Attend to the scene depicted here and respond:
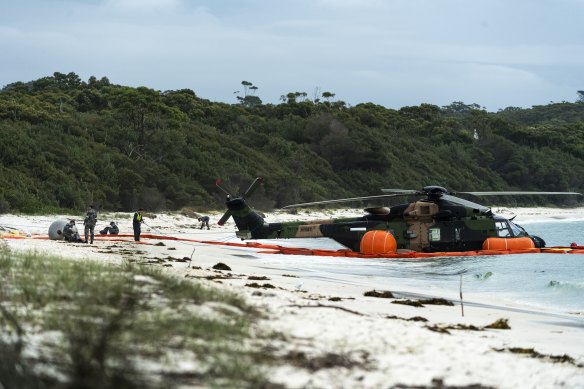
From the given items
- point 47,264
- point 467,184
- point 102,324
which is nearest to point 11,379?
point 102,324

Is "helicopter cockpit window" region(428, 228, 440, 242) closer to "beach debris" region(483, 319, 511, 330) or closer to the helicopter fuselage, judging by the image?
the helicopter fuselage

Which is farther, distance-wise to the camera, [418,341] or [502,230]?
[502,230]

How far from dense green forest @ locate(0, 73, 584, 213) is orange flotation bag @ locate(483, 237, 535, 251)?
75.2ft

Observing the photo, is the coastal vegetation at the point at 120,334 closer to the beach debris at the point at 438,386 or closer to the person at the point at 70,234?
the beach debris at the point at 438,386

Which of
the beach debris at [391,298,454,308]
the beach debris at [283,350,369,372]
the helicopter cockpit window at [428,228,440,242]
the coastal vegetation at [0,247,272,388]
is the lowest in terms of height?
the beach debris at [391,298,454,308]

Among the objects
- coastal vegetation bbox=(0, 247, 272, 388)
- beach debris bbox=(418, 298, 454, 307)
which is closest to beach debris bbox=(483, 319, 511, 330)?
beach debris bbox=(418, 298, 454, 307)

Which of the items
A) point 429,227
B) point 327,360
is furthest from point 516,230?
point 327,360

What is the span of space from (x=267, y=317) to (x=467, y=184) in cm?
7631

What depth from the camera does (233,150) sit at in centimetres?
6425

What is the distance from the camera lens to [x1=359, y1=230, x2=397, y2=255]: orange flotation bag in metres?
23.3

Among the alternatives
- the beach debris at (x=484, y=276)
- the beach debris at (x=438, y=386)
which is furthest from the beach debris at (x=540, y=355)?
the beach debris at (x=484, y=276)

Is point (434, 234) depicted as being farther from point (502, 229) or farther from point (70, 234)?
point (70, 234)

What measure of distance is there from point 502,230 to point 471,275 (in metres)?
2.17

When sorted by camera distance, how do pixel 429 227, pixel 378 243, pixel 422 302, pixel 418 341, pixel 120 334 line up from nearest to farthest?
pixel 120 334 < pixel 418 341 < pixel 422 302 < pixel 378 243 < pixel 429 227
